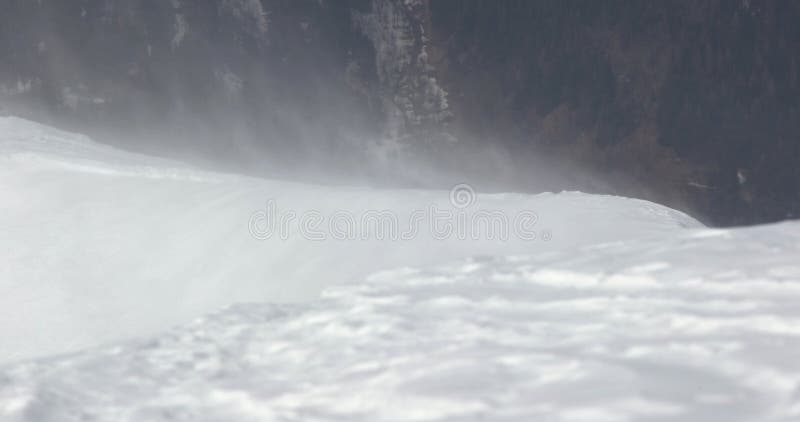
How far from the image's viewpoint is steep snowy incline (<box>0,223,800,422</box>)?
114 cm

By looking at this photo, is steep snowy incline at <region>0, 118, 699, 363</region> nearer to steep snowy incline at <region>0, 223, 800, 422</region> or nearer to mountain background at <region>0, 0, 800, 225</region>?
mountain background at <region>0, 0, 800, 225</region>

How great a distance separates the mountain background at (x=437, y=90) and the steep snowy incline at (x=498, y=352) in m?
2.03

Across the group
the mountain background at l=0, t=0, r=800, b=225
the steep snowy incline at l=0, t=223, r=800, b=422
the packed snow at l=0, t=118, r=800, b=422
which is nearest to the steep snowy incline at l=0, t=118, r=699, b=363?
the packed snow at l=0, t=118, r=800, b=422

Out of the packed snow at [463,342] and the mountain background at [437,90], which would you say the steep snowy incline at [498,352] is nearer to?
the packed snow at [463,342]

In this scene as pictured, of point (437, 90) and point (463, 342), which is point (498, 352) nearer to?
point (463, 342)

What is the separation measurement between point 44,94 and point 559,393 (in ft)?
→ 11.9

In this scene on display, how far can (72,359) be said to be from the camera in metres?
1.51

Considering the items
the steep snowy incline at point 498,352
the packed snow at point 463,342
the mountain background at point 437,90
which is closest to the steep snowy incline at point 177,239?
the packed snow at point 463,342

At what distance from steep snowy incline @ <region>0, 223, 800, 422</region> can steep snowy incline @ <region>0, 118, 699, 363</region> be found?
60 centimetres

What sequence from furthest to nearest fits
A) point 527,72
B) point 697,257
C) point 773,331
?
point 527,72 < point 697,257 < point 773,331

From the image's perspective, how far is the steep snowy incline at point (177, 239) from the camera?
2549 millimetres

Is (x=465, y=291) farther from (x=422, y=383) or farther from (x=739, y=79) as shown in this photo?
(x=739, y=79)

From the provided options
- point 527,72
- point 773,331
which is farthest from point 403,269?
point 527,72

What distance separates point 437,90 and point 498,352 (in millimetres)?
2845
